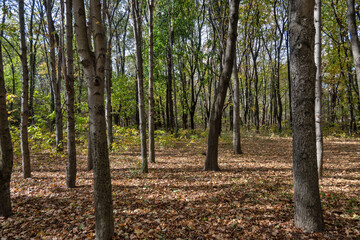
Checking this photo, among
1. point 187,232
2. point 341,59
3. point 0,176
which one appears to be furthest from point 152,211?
point 341,59

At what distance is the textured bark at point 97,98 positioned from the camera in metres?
2.75

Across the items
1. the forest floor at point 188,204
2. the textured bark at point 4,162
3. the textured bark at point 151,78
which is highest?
the textured bark at point 151,78

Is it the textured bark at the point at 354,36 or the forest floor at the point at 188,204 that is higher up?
the textured bark at the point at 354,36

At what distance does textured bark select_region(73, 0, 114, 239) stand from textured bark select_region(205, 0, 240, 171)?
464 centimetres

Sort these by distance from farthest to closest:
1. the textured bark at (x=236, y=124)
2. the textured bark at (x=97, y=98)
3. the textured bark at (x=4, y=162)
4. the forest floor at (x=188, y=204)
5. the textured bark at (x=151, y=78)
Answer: the textured bark at (x=236, y=124), the textured bark at (x=151, y=78), the textured bark at (x=4, y=162), the forest floor at (x=188, y=204), the textured bark at (x=97, y=98)

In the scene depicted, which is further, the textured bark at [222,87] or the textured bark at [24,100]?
the textured bark at [222,87]

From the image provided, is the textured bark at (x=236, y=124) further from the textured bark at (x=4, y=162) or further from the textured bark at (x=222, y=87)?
the textured bark at (x=4, y=162)

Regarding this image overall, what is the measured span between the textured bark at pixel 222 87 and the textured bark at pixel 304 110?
142 inches

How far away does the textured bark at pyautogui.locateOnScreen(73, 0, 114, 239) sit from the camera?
9.04 feet

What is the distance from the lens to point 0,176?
3.73m

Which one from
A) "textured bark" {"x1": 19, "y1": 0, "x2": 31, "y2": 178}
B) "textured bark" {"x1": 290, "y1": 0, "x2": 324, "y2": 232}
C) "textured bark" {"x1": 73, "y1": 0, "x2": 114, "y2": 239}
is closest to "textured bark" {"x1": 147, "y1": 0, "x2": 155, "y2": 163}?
"textured bark" {"x1": 19, "y1": 0, "x2": 31, "y2": 178}

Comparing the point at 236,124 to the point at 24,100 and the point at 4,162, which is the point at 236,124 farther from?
the point at 4,162

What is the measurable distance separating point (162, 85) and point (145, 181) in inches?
620

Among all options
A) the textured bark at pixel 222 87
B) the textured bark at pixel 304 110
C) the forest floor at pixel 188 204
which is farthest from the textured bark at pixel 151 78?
the textured bark at pixel 304 110
